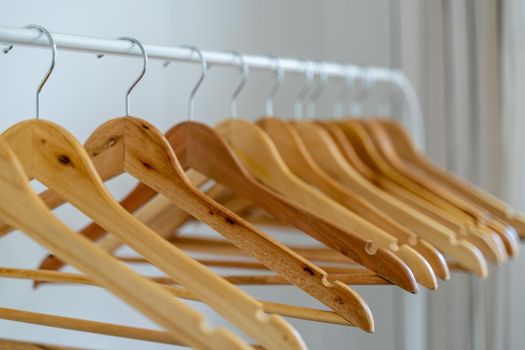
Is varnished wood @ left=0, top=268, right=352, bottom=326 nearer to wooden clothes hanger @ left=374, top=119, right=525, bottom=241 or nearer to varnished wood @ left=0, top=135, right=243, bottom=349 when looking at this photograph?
varnished wood @ left=0, top=135, right=243, bottom=349

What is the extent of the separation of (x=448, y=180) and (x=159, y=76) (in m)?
0.64

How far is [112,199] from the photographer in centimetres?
85

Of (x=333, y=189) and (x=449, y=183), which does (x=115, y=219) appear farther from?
(x=449, y=183)

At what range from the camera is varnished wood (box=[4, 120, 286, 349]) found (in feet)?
2.53

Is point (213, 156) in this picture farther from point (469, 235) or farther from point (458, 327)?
point (458, 327)

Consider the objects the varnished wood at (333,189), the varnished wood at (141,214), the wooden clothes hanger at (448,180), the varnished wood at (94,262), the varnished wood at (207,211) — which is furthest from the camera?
the wooden clothes hanger at (448,180)

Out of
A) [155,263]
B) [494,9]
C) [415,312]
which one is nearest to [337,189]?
[155,263]

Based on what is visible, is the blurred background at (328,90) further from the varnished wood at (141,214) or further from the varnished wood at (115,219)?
the varnished wood at (115,219)

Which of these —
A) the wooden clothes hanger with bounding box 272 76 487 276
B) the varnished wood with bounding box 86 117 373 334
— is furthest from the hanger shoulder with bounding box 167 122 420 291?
the wooden clothes hanger with bounding box 272 76 487 276

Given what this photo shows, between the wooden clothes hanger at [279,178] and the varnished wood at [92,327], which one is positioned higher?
the wooden clothes hanger at [279,178]

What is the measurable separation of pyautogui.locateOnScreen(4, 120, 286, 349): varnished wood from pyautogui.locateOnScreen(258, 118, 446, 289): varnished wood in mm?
344

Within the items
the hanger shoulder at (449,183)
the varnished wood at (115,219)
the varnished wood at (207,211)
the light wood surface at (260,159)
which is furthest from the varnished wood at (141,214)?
the hanger shoulder at (449,183)

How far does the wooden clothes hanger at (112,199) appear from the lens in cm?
77

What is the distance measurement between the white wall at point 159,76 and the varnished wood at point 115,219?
22.5 inches
